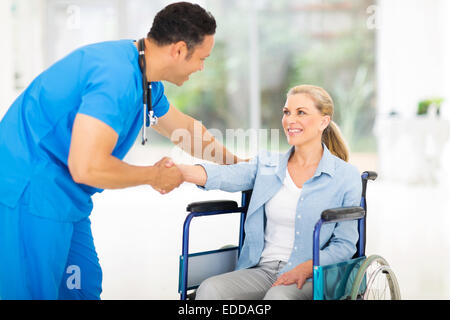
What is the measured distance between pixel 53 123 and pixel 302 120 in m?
0.81

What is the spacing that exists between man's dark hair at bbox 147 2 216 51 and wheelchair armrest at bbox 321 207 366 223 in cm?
63

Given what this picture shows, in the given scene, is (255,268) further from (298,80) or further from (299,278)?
(298,80)

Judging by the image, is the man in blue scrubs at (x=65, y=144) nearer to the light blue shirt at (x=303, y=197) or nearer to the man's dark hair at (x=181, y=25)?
the man's dark hair at (x=181, y=25)

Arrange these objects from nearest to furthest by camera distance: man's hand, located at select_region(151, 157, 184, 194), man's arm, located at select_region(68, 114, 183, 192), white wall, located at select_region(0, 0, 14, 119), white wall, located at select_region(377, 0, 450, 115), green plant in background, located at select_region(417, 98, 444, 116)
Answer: man's arm, located at select_region(68, 114, 183, 192) → man's hand, located at select_region(151, 157, 184, 194) → white wall, located at select_region(0, 0, 14, 119) → green plant in background, located at select_region(417, 98, 444, 116) → white wall, located at select_region(377, 0, 450, 115)

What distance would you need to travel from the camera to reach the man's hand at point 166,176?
1.68m

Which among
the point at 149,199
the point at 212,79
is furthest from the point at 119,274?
the point at 212,79

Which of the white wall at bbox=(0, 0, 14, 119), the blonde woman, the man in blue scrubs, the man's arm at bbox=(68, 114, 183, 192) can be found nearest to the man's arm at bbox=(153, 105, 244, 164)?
the blonde woman

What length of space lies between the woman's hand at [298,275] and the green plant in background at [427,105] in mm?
5083

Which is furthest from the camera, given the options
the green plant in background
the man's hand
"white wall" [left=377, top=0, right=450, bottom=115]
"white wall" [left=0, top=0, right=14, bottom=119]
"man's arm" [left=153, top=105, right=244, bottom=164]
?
"white wall" [left=377, top=0, right=450, bottom=115]

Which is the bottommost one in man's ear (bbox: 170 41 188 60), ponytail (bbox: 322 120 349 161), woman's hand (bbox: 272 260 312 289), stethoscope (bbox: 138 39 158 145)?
woman's hand (bbox: 272 260 312 289)

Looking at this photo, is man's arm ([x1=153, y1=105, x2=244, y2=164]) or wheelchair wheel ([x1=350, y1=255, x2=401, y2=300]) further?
man's arm ([x1=153, y1=105, x2=244, y2=164])

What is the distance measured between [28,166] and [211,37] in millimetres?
660

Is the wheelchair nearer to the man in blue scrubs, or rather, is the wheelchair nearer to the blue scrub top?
the man in blue scrubs

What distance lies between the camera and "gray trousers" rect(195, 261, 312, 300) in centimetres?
159
